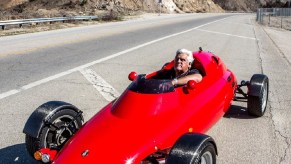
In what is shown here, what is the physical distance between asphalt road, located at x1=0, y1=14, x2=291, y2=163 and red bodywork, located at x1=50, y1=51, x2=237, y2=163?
2.32 ft

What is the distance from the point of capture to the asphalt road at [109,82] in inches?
215

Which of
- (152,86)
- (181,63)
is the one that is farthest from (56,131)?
(181,63)

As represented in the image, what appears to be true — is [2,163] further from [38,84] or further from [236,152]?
[38,84]

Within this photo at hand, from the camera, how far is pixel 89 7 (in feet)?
156

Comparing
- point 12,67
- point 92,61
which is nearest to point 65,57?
point 92,61

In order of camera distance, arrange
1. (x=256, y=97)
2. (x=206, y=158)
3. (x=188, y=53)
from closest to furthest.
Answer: (x=206, y=158)
(x=188, y=53)
(x=256, y=97)

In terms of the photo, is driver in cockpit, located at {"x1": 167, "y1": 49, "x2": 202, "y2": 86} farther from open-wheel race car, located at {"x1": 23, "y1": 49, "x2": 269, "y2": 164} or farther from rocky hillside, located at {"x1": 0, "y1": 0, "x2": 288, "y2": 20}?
rocky hillside, located at {"x1": 0, "y1": 0, "x2": 288, "y2": 20}

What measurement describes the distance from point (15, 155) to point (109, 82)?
14.3 ft

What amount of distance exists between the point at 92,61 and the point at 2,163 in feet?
24.7

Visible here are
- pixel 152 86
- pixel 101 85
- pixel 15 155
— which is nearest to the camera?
pixel 152 86

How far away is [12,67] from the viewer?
10805 millimetres

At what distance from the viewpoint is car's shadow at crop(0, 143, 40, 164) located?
15.8 feet

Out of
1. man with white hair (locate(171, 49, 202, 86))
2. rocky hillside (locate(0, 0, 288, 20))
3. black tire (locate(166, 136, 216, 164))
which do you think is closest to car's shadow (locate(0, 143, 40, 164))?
black tire (locate(166, 136, 216, 164))

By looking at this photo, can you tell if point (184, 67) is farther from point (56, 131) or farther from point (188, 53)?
point (56, 131)
